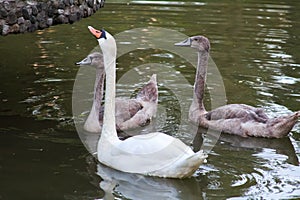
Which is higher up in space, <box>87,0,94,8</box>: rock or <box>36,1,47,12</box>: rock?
<box>36,1,47,12</box>: rock

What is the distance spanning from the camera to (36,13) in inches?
316

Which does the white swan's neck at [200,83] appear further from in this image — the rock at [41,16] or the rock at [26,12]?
the rock at [26,12]

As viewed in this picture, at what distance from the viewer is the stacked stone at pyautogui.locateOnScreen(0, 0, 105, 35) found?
7.75 m

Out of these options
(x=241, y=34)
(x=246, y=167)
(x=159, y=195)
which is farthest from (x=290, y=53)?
(x=159, y=195)

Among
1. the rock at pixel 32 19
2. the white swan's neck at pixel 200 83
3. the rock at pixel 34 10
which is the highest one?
the rock at pixel 34 10

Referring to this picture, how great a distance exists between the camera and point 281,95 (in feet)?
32.0

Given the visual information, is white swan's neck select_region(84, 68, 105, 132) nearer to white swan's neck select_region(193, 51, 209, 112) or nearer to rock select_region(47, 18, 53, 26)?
rock select_region(47, 18, 53, 26)

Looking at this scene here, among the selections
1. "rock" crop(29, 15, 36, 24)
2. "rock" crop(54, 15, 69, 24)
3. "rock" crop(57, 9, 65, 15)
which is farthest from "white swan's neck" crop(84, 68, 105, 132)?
"rock" crop(29, 15, 36, 24)

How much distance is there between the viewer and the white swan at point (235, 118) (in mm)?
8211

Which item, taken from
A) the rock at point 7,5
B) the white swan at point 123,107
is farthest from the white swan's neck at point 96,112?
the rock at point 7,5

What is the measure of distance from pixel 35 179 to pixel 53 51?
6.00 meters

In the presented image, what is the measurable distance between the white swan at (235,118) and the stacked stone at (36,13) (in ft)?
5.66

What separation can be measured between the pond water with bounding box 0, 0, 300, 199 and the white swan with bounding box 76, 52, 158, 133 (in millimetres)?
208

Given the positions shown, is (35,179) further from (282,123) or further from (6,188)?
(282,123)
